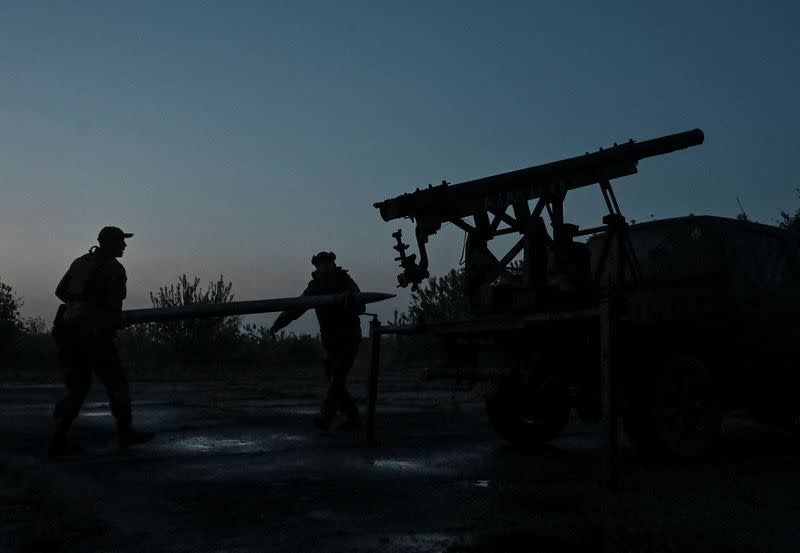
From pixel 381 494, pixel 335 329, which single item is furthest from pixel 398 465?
pixel 335 329

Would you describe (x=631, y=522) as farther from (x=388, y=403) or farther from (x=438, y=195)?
(x=388, y=403)

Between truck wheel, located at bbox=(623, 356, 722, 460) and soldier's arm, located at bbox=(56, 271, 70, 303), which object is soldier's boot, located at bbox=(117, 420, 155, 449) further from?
truck wheel, located at bbox=(623, 356, 722, 460)

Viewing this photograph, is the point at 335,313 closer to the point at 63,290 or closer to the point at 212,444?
the point at 212,444

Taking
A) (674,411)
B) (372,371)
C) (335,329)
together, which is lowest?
(674,411)

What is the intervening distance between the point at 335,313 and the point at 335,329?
181 millimetres

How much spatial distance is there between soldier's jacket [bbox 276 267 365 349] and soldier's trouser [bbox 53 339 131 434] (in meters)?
2.32

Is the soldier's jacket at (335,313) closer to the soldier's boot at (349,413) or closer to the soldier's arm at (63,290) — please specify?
the soldier's boot at (349,413)

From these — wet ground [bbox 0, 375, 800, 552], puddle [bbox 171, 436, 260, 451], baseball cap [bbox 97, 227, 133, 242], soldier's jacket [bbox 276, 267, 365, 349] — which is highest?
baseball cap [bbox 97, 227, 133, 242]

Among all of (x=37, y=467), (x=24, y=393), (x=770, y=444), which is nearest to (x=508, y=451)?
(x=770, y=444)

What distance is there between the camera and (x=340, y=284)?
10.5 meters

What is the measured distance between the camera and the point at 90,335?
8.04 meters

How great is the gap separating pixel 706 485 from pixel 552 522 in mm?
1875

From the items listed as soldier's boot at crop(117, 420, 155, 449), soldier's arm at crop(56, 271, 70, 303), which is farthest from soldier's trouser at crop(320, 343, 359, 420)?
soldier's arm at crop(56, 271, 70, 303)

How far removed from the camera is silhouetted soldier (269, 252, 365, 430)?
32.5 feet
